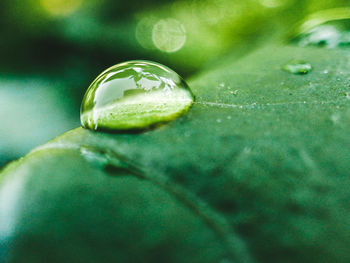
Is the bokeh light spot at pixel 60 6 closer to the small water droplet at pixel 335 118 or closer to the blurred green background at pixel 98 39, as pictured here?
the blurred green background at pixel 98 39

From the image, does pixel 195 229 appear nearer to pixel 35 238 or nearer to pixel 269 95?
pixel 35 238

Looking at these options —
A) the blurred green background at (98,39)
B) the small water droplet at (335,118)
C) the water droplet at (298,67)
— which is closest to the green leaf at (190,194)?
the small water droplet at (335,118)

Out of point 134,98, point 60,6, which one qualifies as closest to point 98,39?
point 60,6

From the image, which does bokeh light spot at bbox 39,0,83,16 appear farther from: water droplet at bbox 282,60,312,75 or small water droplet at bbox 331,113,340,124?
small water droplet at bbox 331,113,340,124

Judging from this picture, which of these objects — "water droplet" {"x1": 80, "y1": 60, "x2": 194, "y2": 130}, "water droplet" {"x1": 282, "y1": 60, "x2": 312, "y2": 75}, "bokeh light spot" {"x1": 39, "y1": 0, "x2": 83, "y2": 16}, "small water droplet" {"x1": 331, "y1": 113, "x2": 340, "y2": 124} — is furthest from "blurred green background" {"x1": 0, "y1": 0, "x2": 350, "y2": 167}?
"small water droplet" {"x1": 331, "y1": 113, "x2": 340, "y2": 124}

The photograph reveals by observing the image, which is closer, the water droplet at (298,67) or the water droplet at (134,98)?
the water droplet at (134,98)

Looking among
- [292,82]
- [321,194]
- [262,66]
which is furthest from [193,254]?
[262,66]

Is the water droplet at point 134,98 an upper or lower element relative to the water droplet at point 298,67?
lower
